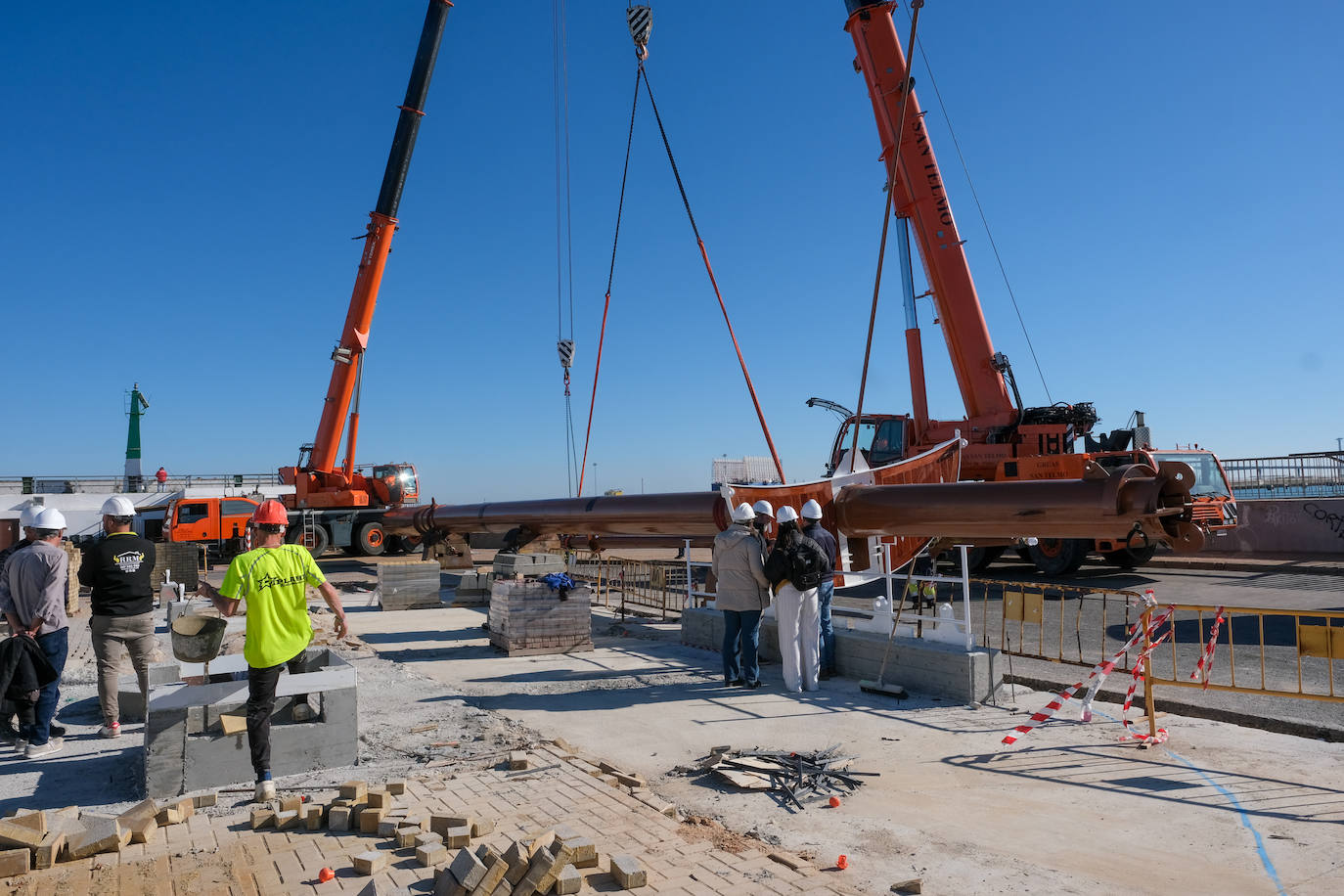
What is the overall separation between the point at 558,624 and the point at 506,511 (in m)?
3.47

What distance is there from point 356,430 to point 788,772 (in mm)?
21935

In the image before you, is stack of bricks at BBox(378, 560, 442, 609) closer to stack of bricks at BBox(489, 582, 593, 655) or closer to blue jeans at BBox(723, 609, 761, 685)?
stack of bricks at BBox(489, 582, 593, 655)

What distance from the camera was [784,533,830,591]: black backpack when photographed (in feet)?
23.8

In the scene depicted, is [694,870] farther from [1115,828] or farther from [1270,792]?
[1270,792]

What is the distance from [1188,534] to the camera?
5.47 m

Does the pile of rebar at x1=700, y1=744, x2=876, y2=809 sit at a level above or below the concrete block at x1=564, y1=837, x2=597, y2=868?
below

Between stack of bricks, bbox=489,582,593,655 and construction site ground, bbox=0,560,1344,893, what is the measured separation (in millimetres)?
1971

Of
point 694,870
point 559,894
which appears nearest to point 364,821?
point 559,894

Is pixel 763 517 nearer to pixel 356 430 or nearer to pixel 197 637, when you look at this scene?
pixel 197 637

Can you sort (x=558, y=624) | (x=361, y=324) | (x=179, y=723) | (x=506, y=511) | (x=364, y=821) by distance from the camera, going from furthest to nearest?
(x=361, y=324)
(x=506, y=511)
(x=558, y=624)
(x=179, y=723)
(x=364, y=821)

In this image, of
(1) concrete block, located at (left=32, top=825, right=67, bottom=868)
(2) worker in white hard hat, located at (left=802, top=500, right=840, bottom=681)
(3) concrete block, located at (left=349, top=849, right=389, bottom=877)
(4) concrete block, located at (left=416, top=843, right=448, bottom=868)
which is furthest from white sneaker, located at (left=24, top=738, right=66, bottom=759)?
(2) worker in white hard hat, located at (left=802, top=500, right=840, bottom=681)

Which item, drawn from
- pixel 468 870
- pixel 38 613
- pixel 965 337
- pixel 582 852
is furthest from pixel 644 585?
pixel 468 870

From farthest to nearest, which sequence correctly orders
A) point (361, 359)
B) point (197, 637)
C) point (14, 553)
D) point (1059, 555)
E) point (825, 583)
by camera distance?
point (361, 359) < point (1059, 555) < point (825, 583) < point (14, 553) < point (197, 637)

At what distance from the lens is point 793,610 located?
7590 millimetres
